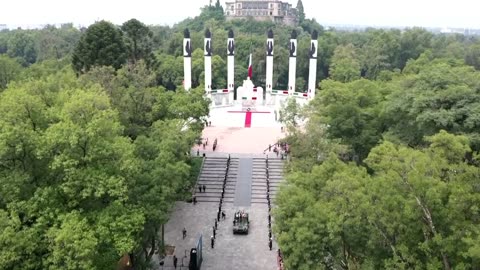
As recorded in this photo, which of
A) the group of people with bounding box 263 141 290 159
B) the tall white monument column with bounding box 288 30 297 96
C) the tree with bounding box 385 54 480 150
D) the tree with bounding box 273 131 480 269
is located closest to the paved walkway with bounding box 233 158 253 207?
the group of people with bounding box 263 141 290 159

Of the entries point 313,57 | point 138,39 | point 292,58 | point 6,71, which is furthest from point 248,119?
point 6,71

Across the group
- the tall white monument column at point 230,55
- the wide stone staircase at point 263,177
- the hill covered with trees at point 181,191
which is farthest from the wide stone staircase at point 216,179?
Result: the tall white monument column at point 230,55

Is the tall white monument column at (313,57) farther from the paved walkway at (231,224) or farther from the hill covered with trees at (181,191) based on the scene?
the hill covered with trees at (181,191)

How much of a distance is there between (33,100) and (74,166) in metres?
2.81

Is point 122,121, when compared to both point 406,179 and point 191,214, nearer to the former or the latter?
point 191,214

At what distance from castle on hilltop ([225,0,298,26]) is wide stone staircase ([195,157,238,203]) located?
84129mm

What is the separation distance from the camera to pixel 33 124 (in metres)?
14.7

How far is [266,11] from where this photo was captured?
11088cm

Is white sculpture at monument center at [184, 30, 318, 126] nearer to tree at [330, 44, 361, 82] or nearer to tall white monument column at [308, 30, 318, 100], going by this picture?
tall white monument column at [308, 30, 318, 100]

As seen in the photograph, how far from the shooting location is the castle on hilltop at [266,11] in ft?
358

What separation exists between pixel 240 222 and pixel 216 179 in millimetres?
5688

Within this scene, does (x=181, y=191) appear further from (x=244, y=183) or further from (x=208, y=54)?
(x=208, y=54)

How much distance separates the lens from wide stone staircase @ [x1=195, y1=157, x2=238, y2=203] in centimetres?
2558

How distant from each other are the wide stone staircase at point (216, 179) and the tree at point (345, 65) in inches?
1024
